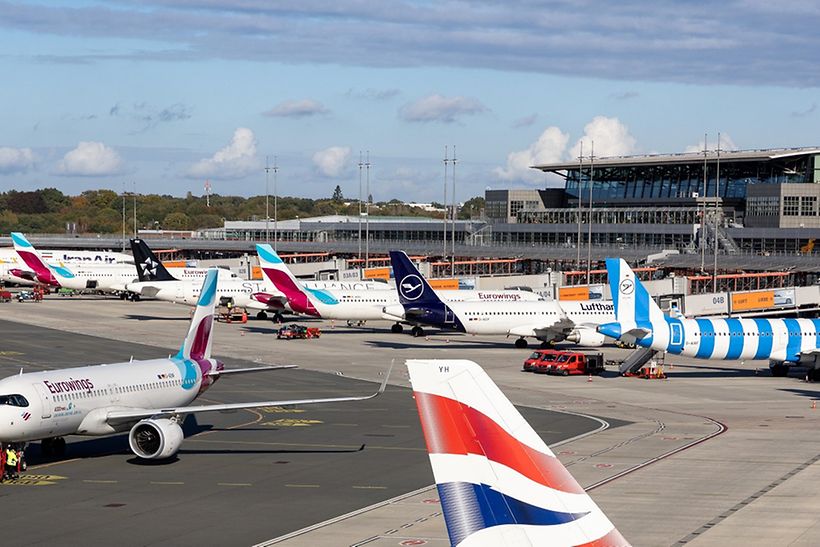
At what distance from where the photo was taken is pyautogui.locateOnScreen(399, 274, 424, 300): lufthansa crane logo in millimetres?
93062

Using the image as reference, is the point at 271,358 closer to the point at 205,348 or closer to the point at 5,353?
the point at 5,353

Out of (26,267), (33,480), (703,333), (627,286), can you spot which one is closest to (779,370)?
(703,333)

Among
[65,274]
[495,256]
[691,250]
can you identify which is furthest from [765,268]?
[65,274]

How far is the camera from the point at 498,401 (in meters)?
15.2

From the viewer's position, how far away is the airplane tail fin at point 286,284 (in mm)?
103250

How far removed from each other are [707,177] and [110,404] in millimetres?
152983

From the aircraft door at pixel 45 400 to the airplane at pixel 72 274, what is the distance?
103225mm

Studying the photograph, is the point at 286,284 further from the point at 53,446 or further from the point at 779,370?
the point at 53,446

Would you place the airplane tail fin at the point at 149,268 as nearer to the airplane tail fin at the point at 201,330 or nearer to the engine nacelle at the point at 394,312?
the engine nacelle at the point at 394,312

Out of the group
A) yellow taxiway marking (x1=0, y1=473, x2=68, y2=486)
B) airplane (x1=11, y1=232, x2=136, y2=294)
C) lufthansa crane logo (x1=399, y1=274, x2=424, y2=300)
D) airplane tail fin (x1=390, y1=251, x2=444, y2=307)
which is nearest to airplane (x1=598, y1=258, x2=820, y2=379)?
airplane tail fin (x1=390, y1=251, x2=444, y2=307)

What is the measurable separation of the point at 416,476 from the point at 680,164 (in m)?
A: 152

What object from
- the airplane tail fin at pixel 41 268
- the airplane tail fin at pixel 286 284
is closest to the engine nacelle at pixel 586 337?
the airplane tail fin at pixel 286 284

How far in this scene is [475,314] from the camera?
302 ft

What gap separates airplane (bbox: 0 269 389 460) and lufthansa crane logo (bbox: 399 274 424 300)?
152 ft
